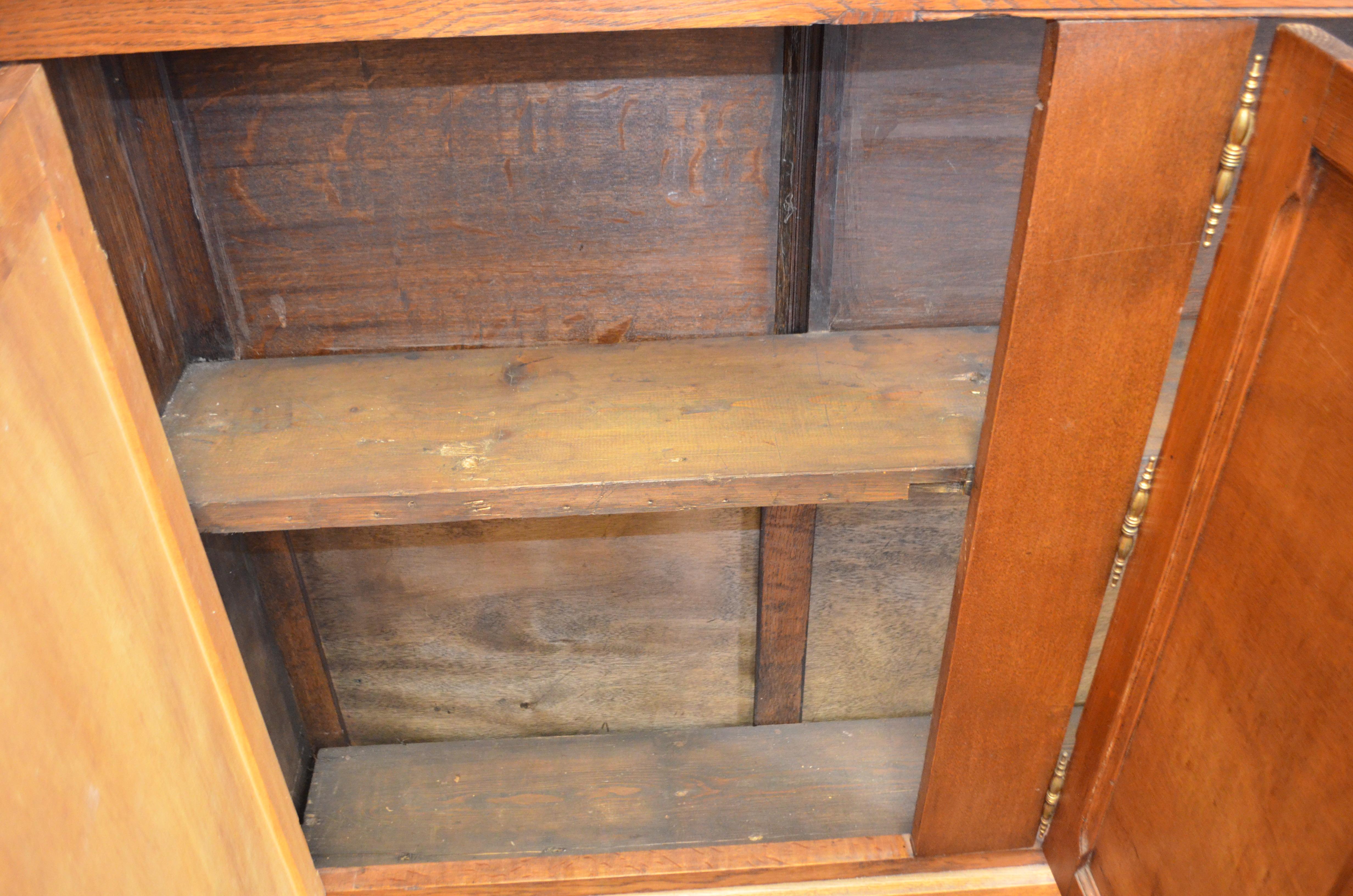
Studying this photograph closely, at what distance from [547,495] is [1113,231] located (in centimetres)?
55

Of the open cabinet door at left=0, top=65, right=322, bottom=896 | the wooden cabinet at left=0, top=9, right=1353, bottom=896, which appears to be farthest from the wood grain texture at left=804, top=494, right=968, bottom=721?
the open cabinet door at left=0, top=65, right=322, bottom=896

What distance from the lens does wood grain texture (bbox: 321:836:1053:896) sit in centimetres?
131

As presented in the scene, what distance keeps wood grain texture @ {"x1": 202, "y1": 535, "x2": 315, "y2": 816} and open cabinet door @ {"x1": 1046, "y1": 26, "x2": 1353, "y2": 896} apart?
98 cm

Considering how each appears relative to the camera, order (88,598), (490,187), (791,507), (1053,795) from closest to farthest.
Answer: (88,598)
(490,187)
(1053,795)
(791,507)

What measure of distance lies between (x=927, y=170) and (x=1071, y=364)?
1.15ft

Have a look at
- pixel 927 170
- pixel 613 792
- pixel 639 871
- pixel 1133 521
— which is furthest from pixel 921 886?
pixel 927 170

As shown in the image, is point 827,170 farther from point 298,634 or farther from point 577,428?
point 298,634

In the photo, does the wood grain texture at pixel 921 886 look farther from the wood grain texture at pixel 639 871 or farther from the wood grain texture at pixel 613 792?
the wood grain texture at pixel 613 792

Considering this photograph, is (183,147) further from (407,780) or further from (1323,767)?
(1323,767)

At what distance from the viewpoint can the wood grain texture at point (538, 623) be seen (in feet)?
4.70

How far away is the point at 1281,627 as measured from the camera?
77cm

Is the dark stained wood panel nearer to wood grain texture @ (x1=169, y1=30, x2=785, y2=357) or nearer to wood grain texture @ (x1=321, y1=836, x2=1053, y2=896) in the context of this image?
wood grain texture @ (x1=169, y1=30, x2=785, y2=357)

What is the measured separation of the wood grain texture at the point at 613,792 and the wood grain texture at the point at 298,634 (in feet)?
0.14

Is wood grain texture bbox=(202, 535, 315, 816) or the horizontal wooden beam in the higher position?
the horizontal wooden beam
